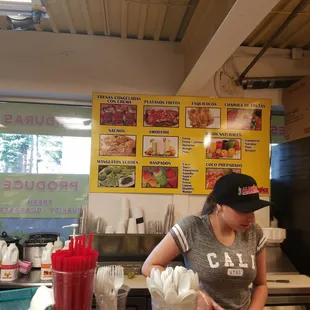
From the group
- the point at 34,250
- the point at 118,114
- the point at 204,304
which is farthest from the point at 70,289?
the point at 118,114

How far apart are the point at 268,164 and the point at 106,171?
1.37 meters

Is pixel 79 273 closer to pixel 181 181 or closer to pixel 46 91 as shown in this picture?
pixel 181 181

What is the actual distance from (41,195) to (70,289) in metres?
2.09

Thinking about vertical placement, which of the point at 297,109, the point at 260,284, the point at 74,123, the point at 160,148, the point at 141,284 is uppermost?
the point at 297,109

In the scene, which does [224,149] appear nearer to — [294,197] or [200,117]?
[200,117]

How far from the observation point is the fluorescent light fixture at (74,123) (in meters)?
2.94

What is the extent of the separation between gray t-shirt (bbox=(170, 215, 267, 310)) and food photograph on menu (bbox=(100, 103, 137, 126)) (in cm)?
144

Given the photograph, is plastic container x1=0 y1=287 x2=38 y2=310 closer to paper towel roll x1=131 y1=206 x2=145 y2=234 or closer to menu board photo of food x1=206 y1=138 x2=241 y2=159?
paper towel roll x1=131 y1=206 x2=145 y2=234

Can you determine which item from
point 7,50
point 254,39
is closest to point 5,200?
point 7,50

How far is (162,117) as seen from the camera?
281 cm

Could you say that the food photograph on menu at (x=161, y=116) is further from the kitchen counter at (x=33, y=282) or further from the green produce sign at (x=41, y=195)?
the kitchen counter at (x=33, y=282)

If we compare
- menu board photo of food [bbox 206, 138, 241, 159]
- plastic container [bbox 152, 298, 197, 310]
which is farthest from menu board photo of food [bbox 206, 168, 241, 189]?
plastic container [bbox 152, 298, 197, 310]

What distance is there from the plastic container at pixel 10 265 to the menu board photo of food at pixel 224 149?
64.0 inches

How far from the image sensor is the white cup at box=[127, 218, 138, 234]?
257 centimetres
